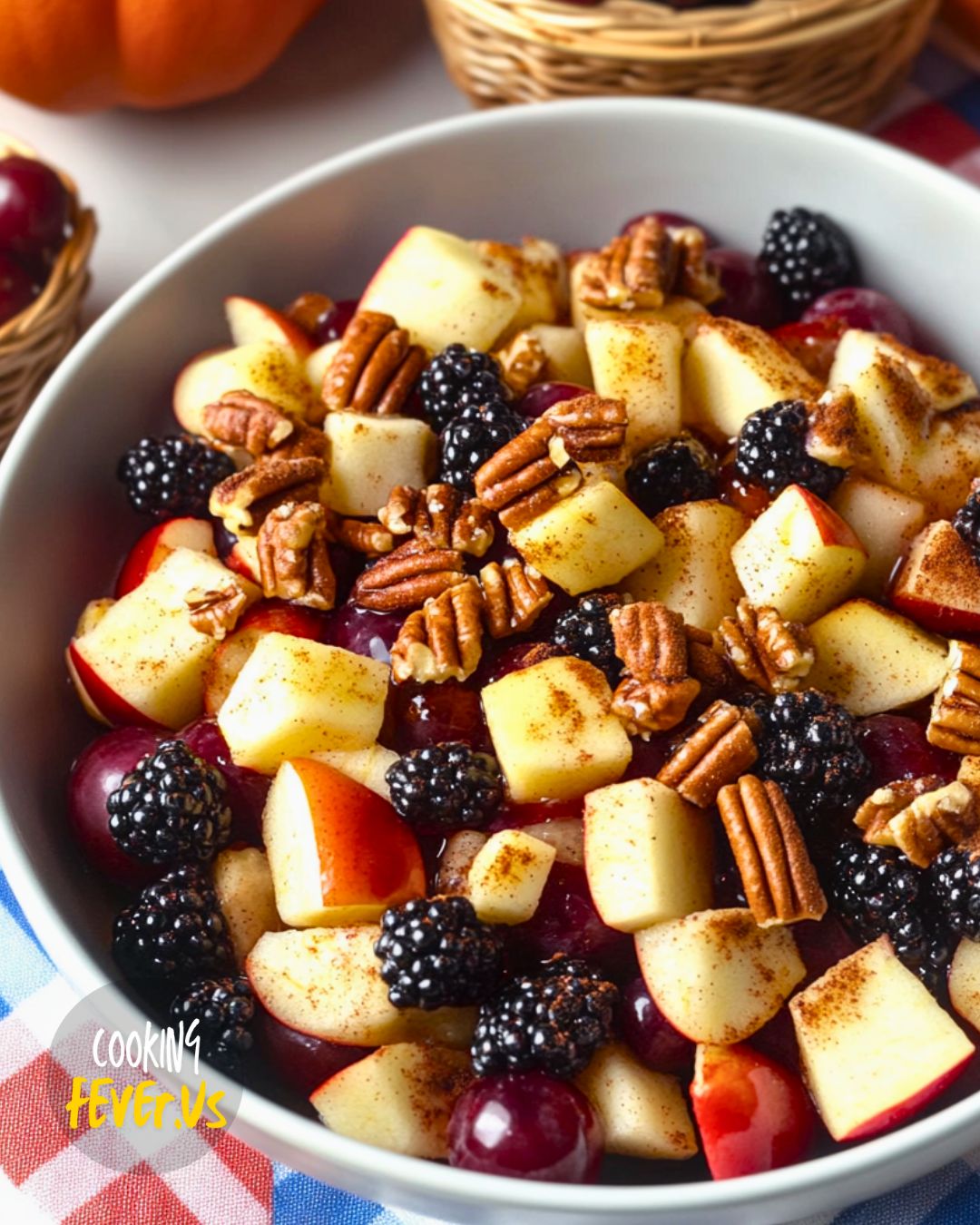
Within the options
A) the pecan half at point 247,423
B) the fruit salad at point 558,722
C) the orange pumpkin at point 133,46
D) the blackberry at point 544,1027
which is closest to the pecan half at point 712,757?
the fruit salad at point 558,722

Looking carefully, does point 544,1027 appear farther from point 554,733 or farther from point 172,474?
point 172,474

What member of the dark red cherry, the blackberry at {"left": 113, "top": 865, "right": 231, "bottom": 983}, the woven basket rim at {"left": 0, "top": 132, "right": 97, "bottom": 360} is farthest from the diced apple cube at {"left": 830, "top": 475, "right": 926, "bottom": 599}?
the woven basket rim at {"left": 0, "top": 132, "right": 97, "bottom": 360}

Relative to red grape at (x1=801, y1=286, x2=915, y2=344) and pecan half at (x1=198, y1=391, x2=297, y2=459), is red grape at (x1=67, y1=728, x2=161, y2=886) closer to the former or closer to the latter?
pecan half at (x1=198, y1=391, x2=297, y2=459)

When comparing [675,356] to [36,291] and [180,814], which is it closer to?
[180,814]

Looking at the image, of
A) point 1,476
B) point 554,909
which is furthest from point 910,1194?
point 1,476

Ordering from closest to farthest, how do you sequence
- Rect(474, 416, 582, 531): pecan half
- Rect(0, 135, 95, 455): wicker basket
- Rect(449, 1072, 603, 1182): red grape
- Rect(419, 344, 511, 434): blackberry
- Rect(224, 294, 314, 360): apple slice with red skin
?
Rect(449, 1072, 603, 1182): red grape, Rect(474, 416, 582, 531): pecan half, Rect(419, 344, 511, 434): blackberry, Rect(224, 294, 314, 360): apple slice with red skin, Rect(0, 135, 95, 455): wicker basket

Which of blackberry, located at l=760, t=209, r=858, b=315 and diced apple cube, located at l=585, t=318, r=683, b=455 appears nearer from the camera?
diced apple cube, located at l=585, t=318, r=683, b=455

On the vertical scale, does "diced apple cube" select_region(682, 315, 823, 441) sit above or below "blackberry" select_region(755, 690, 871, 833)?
above

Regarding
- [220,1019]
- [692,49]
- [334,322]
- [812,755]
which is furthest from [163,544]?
[692,49]
